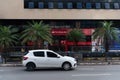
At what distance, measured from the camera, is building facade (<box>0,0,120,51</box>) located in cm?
5416

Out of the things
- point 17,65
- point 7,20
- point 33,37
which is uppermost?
point 7,20

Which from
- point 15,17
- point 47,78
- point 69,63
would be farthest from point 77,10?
point 47,78

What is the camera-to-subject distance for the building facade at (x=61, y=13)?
54.2m

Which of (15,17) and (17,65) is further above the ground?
(15,17)

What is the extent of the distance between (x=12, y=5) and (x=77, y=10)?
1144 cm

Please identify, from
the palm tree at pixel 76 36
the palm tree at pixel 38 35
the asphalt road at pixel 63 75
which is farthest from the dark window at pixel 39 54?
the palm tree at pixel 76 36

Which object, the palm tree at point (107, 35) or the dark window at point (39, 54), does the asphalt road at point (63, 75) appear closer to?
the dark window at point (39, 54)

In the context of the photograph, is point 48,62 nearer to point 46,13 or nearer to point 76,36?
point 76,36

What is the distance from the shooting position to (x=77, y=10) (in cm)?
5562

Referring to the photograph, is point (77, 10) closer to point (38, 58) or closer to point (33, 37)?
point (33, 37)

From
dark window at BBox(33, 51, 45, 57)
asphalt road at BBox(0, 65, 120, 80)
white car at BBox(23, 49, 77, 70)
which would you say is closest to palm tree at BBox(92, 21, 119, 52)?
white car at BBox(23, 49, 77, 70)

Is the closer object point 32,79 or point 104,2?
point 32,79

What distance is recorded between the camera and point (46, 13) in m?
54.7

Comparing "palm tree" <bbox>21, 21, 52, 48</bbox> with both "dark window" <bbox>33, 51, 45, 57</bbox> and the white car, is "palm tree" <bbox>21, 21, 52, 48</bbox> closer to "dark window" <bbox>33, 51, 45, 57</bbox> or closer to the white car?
"dark window" <bbox>33, 51, 45, 57</bbox>
